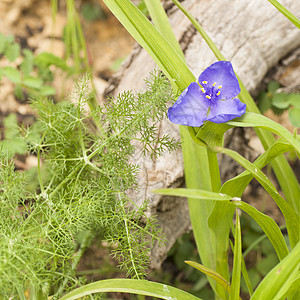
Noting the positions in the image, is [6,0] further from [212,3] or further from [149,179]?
[149,179]

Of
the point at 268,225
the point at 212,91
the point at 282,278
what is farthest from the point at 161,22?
the point at 282,278

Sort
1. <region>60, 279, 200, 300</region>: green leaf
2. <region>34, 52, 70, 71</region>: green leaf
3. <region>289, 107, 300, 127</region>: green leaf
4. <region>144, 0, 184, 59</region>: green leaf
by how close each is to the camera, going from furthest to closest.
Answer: <region>34, 52, 70, 71</region>: green leaf → <region>289, 107, 300, 127</region>: green leaf → <region>144, 0, 184, 59</region>: green leaf → <region>60, 279, 200, 300</region>: green leaf

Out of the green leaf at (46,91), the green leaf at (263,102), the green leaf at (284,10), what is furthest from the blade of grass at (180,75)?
the green leaf at (46,91)

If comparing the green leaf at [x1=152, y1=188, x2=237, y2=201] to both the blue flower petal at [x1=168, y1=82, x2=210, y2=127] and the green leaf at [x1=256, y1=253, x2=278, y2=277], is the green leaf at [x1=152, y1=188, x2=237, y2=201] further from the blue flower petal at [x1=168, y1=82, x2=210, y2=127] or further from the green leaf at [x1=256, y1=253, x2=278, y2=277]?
the green leaf at [x1=256, y1=253, x2=278, y2=277]

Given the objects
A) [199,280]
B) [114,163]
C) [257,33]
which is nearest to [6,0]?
[257,33]

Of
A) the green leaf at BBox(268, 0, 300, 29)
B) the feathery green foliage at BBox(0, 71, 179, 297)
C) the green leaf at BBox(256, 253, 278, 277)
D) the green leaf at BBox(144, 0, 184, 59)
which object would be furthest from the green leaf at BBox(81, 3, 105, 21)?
the green leaf at BBox(256, 253, 278, 277)

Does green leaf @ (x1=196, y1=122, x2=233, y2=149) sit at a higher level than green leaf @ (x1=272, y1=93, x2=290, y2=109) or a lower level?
higher
